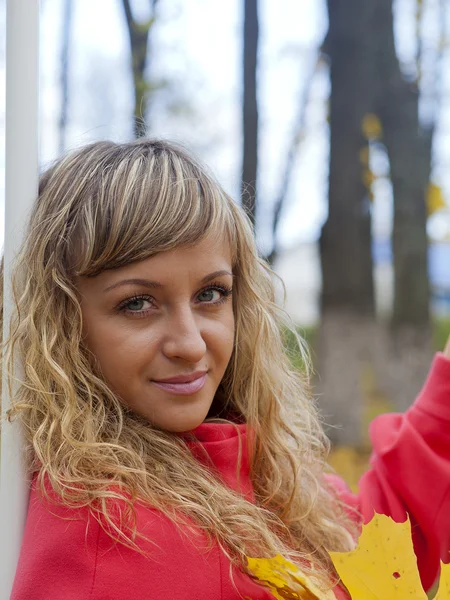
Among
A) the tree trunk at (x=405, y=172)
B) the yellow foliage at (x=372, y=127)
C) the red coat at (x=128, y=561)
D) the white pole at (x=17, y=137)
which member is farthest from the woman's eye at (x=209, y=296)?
the yellow foliage at (x=372, y=127)

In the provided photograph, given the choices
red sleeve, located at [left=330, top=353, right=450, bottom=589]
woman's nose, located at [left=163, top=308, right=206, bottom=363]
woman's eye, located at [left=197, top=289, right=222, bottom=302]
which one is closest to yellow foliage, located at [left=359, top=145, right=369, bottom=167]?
red sleeve, located at [left=330, top=353, right=450, bottom=589]

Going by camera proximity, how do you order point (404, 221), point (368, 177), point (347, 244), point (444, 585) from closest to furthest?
point (444, 585) → point (347, 244) → point (404, 221) → point (368, 177)

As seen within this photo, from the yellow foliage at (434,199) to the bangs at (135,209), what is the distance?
5.43 m

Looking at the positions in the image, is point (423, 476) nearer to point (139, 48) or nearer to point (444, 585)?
point (444, 585)

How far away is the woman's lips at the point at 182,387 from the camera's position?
144 cm

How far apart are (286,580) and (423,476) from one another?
0.76m

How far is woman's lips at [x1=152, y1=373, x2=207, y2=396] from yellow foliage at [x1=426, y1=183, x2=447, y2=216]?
5.53m

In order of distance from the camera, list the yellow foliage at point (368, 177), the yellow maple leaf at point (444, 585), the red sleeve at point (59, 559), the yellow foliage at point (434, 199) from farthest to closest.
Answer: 1. the yellow foliage at point (434, 199)
2. the yellow foliage at point (368, 177)
3. the red sleeve at point (59, 559)
4. the yellow maple leaf at point (444, 585)

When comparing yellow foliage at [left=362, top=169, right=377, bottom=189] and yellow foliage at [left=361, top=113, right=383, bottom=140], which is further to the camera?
yellow foliage at [left=361, top=113, right=383, bottom=140]

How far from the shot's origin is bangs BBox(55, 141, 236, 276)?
1387 mm

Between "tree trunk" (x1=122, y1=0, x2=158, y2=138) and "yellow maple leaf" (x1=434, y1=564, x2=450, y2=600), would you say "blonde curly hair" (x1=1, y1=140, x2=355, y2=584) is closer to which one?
"yellow maple leaf" (x1=434, y1=564, x2=450, y2=600)

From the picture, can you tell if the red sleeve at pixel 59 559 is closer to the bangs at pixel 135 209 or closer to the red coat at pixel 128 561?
the red coat at pixel 128 561

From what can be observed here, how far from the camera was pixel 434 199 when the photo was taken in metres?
7.01

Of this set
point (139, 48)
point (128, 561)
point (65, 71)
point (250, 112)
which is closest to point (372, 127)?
point (250, 112)
